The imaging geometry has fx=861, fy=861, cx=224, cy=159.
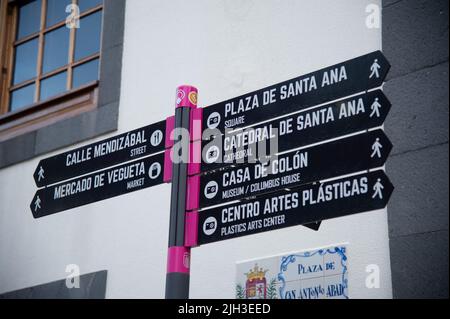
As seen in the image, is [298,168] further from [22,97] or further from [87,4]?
[22,97]

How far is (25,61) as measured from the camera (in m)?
9.12

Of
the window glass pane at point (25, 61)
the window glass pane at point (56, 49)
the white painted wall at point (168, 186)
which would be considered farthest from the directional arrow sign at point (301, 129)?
the window glass pane at point (25, 61)

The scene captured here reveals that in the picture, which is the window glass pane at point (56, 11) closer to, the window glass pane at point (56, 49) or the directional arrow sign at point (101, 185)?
the window glass pane at point (56, 49)

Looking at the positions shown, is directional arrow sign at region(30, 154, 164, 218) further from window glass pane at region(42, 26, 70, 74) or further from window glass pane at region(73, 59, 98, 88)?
window glass pane at region(42, 26, 70, 74)

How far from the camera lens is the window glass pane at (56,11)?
891 centimetres

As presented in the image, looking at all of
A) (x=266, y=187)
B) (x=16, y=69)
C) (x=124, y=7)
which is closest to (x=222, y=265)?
(x=266, y=187)

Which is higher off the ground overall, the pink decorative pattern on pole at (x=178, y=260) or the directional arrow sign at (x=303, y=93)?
the directional arrow sign at (x=303, y=93)

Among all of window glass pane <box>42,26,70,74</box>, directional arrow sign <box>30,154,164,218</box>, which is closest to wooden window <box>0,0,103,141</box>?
window glass pane <box>42,26,70,74</box>

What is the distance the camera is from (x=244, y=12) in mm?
7234

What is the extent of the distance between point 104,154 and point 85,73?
317cm

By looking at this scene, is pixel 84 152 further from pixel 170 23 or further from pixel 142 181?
pixel 170 23

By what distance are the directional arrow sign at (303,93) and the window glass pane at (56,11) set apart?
4.25 meters

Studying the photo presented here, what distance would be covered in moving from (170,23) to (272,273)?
2.69m

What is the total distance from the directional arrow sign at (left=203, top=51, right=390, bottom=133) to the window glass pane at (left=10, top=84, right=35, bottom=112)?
13.9ft
